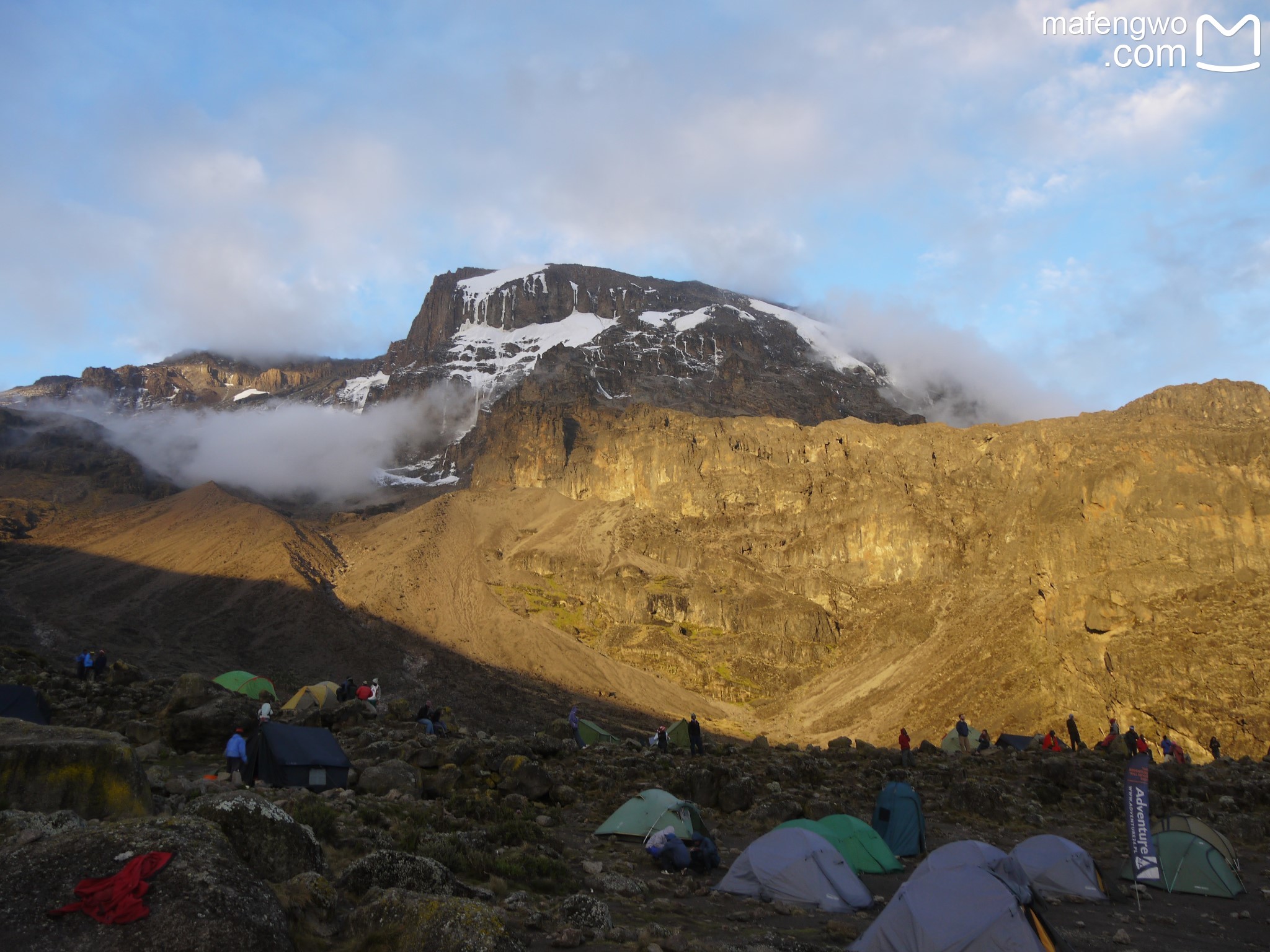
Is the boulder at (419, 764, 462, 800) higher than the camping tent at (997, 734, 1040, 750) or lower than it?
higher

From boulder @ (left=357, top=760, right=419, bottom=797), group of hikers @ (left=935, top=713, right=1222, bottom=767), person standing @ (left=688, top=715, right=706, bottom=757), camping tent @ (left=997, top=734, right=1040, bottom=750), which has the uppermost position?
boulder @ (left=357, top=760, right=419, bottom=797)

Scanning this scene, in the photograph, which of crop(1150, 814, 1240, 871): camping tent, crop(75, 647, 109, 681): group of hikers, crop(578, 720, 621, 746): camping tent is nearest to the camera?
crop(1150, 814, 1240, 871): camping tent

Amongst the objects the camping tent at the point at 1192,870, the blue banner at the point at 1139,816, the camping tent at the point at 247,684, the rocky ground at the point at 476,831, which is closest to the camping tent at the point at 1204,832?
the camping tent at the point at 1192,870

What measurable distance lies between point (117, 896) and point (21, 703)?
70.9 ft

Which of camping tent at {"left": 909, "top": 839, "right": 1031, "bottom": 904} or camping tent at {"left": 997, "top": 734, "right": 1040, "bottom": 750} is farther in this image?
camping tent at {"left": 997, "top": 734, "right": 1040, "bottom": 750}

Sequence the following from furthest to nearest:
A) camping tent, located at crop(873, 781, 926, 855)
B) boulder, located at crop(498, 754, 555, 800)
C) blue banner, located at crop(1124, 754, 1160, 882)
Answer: boulder, located at crop(498, 754, 555, 800) → camping tent, located at crop(873, 781, 926, 855) → blue banner, located at crop(1124, 754, 1160, 882)

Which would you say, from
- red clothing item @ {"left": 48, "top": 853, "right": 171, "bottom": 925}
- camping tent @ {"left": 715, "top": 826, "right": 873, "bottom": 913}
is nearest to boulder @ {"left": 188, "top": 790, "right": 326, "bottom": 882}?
red clothing item @ {"left": 48, "top": 853, "right": 171, "bottom": 925}

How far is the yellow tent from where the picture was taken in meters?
35.4

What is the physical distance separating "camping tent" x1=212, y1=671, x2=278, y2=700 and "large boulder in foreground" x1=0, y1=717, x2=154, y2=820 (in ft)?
99.6

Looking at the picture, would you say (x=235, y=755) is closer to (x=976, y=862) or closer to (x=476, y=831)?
(x=476, y=831)

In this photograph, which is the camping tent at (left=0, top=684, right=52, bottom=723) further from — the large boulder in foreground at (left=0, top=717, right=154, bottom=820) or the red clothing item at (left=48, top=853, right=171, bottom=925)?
the red clothing item at (left=48, top=853, right=171, bottom=925)

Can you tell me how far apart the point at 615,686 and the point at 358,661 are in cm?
2746

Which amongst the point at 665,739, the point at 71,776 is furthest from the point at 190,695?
the point at 665,739

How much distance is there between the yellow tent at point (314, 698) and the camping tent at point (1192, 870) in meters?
29.1
